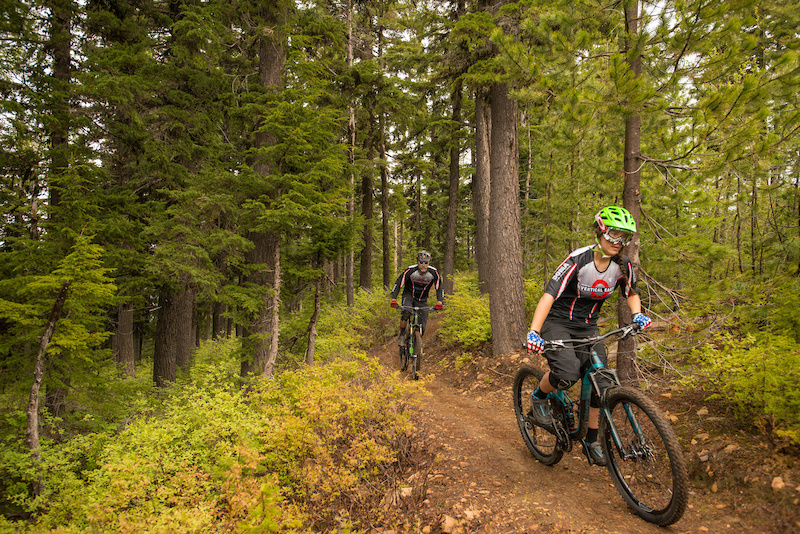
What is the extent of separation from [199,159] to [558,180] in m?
11.5

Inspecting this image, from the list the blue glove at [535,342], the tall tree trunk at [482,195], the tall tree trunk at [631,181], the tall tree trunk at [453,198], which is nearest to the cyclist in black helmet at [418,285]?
the tall tree trunk at [631,181]

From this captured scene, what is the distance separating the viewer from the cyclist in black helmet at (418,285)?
819cm

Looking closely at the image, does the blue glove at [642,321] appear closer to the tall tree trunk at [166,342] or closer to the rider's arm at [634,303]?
the rider's arm at [634,303]

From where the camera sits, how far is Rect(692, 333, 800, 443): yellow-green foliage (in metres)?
3.18

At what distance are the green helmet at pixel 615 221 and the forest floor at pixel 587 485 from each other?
7.60 ft

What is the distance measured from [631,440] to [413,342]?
5366 mm

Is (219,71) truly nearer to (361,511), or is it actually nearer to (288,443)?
(288,443)

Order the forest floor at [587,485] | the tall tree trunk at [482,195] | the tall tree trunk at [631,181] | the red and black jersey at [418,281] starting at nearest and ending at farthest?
the forest floor at [587,485] < the tall tree trunk at [631,181] < the red and black jersey at [418,281] < the tall tree trunk at [482,195]

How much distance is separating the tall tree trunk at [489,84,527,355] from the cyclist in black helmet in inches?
51.1

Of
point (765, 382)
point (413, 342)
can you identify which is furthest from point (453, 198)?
point (765, 382)

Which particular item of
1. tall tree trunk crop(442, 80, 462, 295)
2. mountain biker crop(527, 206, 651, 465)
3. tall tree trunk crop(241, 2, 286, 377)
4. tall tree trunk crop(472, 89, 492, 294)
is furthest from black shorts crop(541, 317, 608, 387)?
tall tree trunk crop(442, 80, 462, 295)

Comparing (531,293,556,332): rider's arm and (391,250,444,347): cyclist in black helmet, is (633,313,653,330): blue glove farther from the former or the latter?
(391,250,444,347): cyclist in black helmet

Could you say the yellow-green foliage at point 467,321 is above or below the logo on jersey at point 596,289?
below

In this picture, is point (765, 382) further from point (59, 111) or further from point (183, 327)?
point (59, 111)
